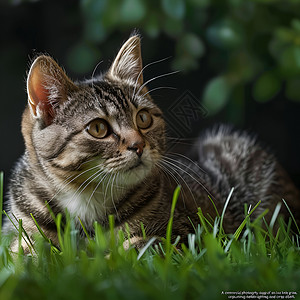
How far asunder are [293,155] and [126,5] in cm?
102

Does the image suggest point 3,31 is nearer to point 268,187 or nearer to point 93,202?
point 93,202

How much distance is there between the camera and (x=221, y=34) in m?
1.61

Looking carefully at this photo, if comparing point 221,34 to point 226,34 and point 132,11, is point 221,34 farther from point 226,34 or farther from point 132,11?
point 132,11

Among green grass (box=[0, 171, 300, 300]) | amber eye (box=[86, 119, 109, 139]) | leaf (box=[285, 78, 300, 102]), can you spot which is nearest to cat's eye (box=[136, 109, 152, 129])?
amber eye (box=[86, 119, 109, 139])

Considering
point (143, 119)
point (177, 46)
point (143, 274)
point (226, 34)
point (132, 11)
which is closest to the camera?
point (143, 274)

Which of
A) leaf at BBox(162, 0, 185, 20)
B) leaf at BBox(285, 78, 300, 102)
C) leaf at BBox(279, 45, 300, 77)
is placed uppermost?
leaf at BBox(162, 0, 185, 20)

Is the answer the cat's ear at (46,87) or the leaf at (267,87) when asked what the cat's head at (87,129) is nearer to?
the cat's ear at (46,87)

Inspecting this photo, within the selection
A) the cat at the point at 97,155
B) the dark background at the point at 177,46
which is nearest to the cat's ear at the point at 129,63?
the cat at the point at 97,155

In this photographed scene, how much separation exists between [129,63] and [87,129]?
0.28 m

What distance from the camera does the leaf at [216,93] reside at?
162 centimetres

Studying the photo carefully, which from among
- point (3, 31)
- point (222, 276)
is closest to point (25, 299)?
point (222, 276)

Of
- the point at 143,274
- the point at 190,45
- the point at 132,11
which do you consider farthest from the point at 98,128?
the point at 190,45

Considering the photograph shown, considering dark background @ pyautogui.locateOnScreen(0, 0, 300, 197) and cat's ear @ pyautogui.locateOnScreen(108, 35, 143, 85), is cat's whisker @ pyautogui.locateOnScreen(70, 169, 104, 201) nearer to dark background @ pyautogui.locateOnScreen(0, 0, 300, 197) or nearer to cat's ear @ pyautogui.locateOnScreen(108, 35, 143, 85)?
cat's ear @ pyautogui.locateOnScreen(108, 35, 143, 85)

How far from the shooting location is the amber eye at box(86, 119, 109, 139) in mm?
1018
